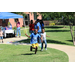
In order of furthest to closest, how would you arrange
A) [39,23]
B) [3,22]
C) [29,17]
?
[29,17]
[3,22]
[39,23]

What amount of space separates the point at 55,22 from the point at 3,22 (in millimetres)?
21683

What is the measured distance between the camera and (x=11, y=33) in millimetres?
19625

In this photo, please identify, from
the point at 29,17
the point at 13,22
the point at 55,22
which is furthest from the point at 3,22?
the point at 55,22

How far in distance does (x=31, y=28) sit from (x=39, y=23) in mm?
1505

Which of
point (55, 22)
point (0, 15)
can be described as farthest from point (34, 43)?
point (55, 22)
